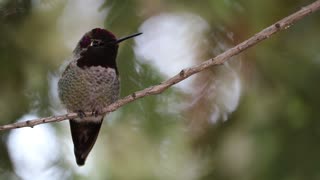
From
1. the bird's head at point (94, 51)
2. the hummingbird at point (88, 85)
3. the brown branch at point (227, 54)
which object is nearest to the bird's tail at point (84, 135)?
the hummingbird at point (88, 85)

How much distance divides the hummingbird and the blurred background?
24 centimetres

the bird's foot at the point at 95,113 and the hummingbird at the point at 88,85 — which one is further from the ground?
the hummingbird at the point at 88,85

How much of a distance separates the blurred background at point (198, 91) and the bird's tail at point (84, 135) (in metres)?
0.18

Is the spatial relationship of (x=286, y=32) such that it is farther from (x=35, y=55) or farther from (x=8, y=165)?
(x=8, y=165)

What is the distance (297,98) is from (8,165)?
1.22m

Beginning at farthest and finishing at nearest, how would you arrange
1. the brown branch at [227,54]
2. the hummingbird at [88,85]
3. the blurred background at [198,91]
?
the hummingbird at [88,85] → the blurred background at [198,91] → the brown branch at [227,54]

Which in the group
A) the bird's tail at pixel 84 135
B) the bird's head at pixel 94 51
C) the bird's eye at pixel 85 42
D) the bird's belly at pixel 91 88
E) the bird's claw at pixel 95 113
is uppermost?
the bird's eye at pixel 85 42

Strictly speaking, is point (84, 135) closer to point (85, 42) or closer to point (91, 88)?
point (91, 88)

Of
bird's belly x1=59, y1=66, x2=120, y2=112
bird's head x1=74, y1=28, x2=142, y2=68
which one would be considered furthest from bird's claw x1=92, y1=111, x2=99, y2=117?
bird's head x1=74, y1=28, x2=142, y2=68

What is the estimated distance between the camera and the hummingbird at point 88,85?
274 cm

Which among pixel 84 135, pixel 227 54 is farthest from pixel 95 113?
pixel 227 54

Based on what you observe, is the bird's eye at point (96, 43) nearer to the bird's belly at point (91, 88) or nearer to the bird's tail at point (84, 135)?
the bird's belly at point (91, 88)

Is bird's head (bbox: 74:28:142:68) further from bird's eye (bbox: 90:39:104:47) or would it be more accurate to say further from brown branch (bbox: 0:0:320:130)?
brown branch (bbox: 0:0:320:130)

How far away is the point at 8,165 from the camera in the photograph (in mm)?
2307
